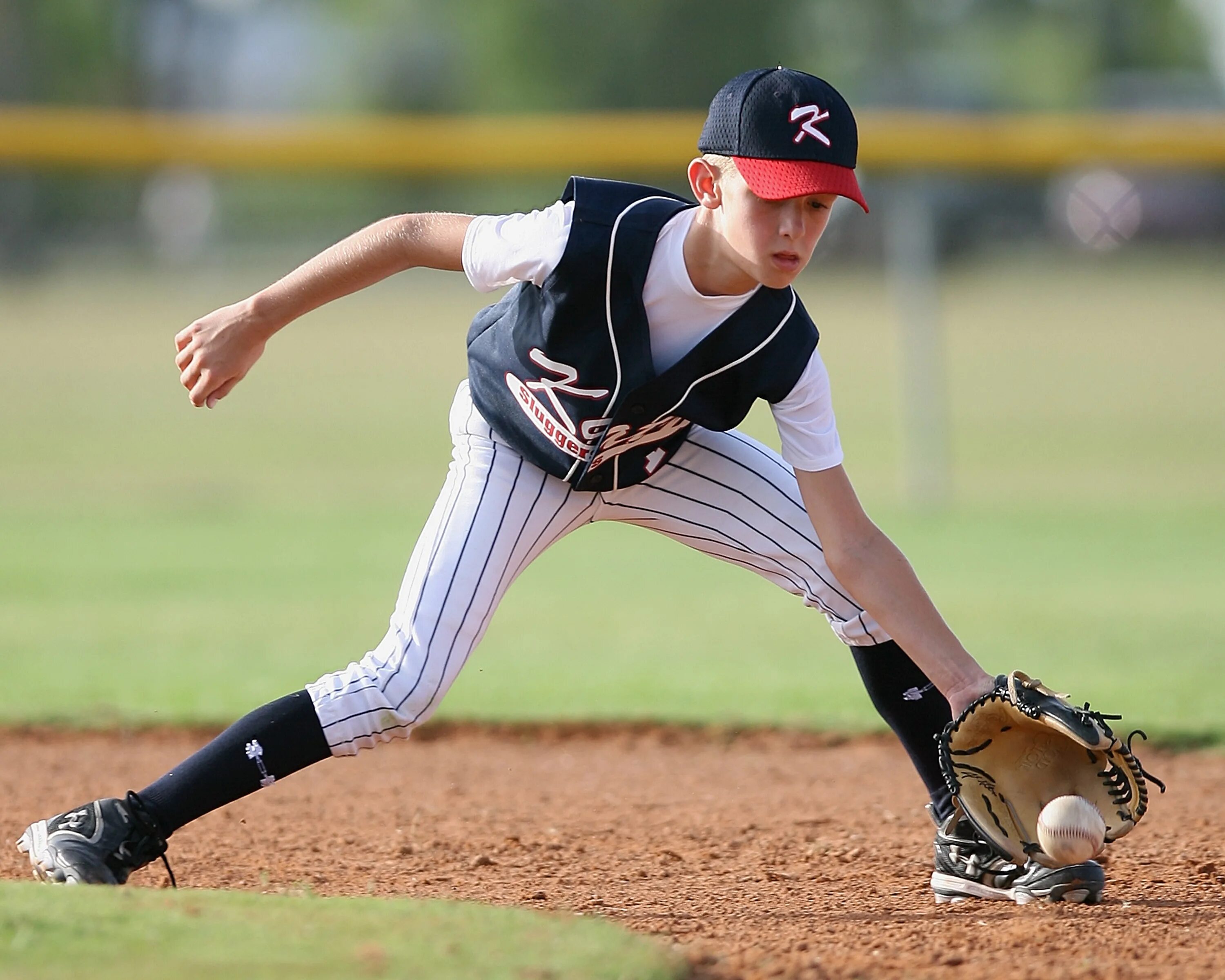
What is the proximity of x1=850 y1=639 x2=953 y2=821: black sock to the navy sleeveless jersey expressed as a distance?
58 cm

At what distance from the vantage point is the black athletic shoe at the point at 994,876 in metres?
2.84

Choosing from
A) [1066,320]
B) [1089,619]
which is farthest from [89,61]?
[1089,619]

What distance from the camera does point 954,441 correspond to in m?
11.8

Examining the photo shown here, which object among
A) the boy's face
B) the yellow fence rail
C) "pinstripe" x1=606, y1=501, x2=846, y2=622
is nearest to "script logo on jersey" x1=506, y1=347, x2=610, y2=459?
"pinstripe" x1=606, y1=501, x2=846, y2=622

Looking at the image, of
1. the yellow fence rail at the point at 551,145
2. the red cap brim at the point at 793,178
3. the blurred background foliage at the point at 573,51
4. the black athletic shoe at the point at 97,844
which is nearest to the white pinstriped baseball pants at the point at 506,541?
the black athletic shoe at the point at 97,844

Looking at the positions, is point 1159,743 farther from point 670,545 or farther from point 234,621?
point 670,545

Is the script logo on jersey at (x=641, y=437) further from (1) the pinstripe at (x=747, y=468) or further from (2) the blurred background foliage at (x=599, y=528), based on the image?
(2) the blurred background foliage at (x=599, y=528)

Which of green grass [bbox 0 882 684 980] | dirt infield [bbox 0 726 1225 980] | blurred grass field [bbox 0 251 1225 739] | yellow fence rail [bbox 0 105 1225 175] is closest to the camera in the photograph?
green grass [bbox 0 882 684 980]

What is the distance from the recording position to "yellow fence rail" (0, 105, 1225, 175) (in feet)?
28.7

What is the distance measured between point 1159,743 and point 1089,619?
1.70m

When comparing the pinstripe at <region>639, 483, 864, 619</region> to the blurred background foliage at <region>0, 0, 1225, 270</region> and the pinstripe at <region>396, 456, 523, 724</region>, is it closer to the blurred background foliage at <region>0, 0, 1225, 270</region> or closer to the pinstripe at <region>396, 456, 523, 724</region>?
the pinstripe at <region>396, 456, 523, 724</region>

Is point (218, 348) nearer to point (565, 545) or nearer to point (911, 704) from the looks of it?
point (911, 704)

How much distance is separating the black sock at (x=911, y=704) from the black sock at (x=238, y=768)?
42.6 inches

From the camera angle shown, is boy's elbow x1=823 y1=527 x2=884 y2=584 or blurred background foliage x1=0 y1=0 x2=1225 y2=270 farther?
blurred background foliage x1=0 y1=0 x2=1225 y2=270
